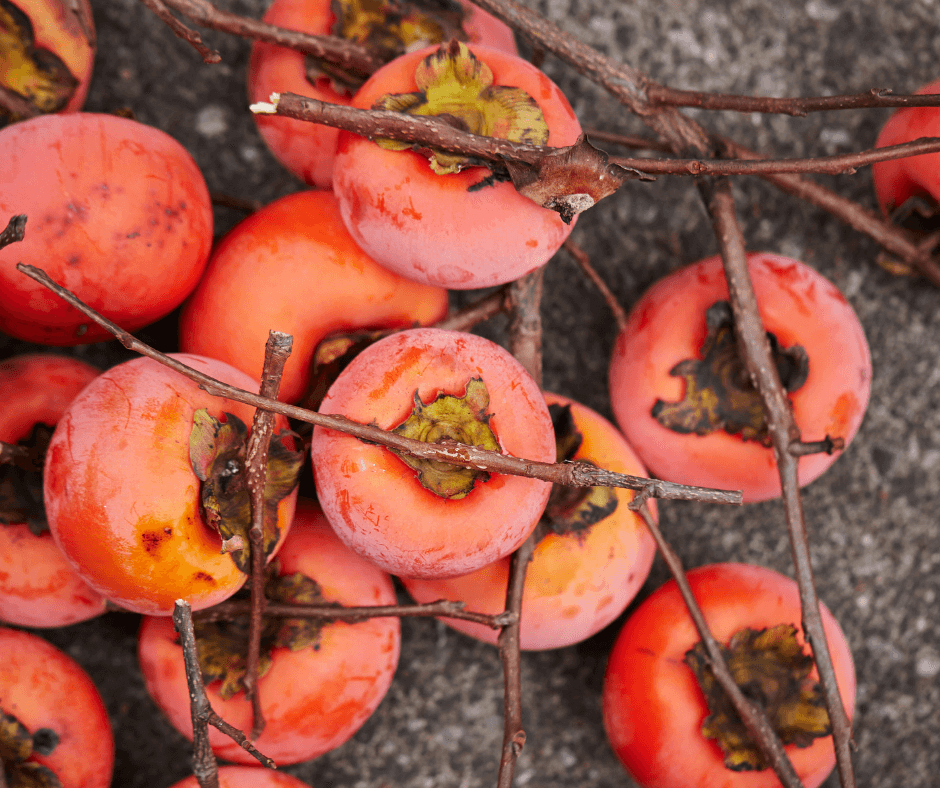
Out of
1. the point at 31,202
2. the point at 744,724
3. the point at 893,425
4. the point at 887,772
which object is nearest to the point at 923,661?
the point at 887,772

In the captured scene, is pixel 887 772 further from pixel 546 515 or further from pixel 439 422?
pixel 439 422

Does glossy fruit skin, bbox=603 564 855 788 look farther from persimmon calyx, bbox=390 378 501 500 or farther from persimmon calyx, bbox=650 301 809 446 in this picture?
persimmon calyx, bbox=390 378 501 500

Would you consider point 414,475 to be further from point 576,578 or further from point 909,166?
point 909,166

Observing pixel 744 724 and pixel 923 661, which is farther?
pixel 923 661

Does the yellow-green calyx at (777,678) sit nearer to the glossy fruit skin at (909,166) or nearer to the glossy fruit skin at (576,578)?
the glossy fruit skin at (576,578)

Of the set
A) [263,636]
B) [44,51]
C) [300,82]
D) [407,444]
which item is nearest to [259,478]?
[407,444]

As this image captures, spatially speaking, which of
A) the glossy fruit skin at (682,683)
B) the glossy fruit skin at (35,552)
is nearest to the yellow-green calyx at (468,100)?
the glossy fruit skin at (35,552)

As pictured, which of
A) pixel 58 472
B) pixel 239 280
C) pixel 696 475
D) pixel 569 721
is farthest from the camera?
pixel 569 721
